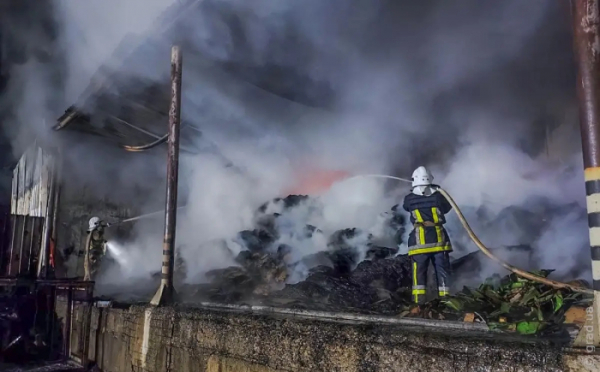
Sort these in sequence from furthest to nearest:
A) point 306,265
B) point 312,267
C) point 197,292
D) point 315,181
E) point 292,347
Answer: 1. point 315,181
2. point 306,265
3. point 312,267
4. point 197,292
5. point 292,347

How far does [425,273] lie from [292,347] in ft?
7.32

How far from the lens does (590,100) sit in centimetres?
266

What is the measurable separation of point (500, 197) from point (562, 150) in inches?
65.6

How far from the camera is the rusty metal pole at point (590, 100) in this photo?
2570 millimetres

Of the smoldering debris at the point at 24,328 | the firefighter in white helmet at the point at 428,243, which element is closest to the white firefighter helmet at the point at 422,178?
the firefighter in white helmet at the point at 428,243

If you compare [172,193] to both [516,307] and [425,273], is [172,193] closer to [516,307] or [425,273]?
[425,273]

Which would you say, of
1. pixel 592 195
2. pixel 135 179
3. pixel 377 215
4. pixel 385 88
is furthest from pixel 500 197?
pixel 135 179

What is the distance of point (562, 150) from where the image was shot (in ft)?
32.6

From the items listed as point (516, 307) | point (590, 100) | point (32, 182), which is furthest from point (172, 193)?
point (32, 182)

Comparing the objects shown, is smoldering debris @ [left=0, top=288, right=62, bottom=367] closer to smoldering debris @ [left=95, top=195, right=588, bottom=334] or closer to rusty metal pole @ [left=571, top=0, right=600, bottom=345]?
smoldering debris @ [left=95, top=195, right=588, bottom=334]

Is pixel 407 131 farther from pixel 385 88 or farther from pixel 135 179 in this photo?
pixel 135 179

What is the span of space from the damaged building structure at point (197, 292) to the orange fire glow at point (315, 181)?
0.69m

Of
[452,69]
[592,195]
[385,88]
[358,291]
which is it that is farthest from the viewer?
[385,88]

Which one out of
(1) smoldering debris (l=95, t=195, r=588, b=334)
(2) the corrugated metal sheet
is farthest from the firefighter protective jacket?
(2) the corrugated metal sheet
